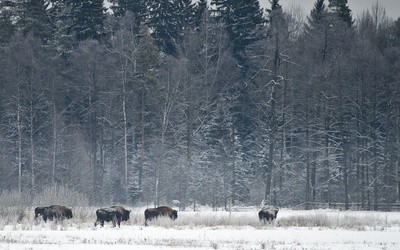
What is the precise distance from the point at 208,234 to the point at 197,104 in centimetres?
3034

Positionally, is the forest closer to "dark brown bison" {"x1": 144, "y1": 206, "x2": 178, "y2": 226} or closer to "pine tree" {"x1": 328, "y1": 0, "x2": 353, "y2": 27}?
"pine tree" {"x1": 328, "y1": 0, "x2": 353, "y2": 27}

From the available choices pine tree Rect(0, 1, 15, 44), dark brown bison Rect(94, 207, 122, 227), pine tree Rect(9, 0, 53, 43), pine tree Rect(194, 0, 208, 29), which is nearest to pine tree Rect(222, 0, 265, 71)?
pine tree Rect(194, 0, 208, 29)

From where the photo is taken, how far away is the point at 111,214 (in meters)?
32.3

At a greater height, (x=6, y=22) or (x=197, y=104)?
(x=6, y=22)

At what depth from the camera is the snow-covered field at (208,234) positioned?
906 inches

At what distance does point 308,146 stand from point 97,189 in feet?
65.0

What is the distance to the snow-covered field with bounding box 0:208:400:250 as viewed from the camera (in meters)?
23.0

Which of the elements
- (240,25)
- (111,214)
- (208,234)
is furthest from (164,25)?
(208,234)

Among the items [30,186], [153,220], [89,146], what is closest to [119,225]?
[153,220]

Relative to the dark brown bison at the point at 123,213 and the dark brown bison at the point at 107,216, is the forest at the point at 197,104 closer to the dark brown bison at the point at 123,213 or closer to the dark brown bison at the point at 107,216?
the dark brown bison at the point at 123,213

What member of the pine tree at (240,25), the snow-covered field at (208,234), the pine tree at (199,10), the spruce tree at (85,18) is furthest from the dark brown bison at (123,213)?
the pine tree at (199,10)

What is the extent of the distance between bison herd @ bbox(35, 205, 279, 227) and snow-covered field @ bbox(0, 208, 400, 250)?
17.6 inches

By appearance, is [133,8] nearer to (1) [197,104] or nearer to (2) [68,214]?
(1) [197,104]

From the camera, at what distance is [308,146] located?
53.3 meters
